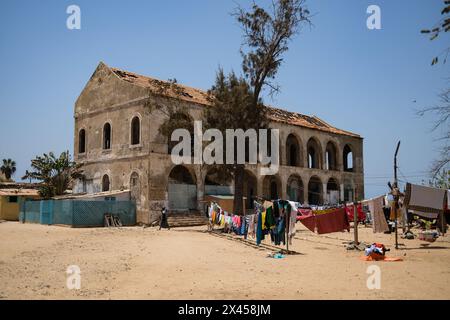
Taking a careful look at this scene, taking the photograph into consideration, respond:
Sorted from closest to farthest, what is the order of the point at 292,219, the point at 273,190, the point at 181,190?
the point at 292,219
the point at 181,190
the point at 273,190

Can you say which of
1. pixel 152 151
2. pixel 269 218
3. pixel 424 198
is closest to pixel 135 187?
pixel 152 151

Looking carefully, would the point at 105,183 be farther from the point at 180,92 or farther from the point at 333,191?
the point at 333,191

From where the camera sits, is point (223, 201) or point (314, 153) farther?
point (314, 153)

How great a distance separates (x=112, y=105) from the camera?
1129 inches

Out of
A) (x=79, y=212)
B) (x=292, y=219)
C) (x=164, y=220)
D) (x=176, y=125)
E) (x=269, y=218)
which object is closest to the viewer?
(x=292, y=219)

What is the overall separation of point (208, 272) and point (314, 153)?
30.9 m

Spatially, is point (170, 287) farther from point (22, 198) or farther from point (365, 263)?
point (22, 198)

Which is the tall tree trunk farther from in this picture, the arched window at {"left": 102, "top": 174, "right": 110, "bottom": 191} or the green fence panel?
the arched window at {"left": 102, "top": 174, "right": 110, "bottom": 191}

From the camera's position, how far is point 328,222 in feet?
53.3

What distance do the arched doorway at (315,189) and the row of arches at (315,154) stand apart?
1.30m

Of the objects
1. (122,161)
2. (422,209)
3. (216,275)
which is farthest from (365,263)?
(122,161)

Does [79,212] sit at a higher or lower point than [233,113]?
lower

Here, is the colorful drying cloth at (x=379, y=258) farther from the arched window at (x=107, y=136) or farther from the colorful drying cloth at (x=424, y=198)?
the arched window at (x=107, y=136)
